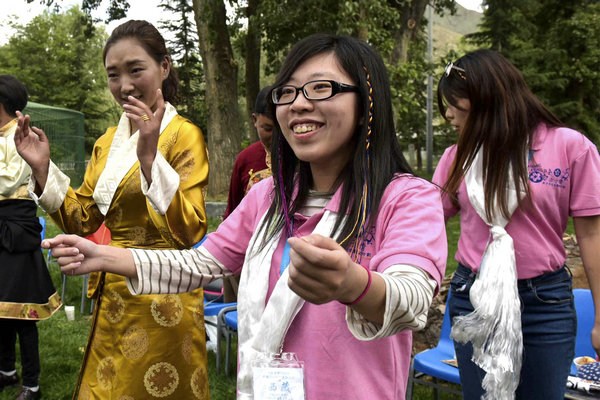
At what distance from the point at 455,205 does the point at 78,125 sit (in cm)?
1922

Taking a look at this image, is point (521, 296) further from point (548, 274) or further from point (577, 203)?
point (577, 203)

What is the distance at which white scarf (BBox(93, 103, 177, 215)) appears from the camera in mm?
2299

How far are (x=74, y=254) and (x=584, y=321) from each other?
298 cm

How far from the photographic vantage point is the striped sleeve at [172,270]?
1.70 metres

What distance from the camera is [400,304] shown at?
1.18 metres

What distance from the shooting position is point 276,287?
4.73 ft

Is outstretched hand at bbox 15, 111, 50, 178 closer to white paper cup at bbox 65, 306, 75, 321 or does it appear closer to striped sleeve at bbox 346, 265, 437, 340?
striped sleeve at bbox 346, 265, 437, 340

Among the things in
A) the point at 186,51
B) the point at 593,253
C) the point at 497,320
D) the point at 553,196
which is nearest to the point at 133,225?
the point at 497,320

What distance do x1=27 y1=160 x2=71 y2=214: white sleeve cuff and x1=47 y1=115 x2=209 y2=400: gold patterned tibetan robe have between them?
1.9 inches

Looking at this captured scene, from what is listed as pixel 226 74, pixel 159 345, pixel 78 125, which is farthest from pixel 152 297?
pixel 78 125

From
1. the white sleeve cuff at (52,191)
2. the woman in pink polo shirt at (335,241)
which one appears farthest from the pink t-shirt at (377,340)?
the white sleeve cuff at (52,191)

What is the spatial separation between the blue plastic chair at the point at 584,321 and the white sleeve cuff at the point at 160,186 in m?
2.62

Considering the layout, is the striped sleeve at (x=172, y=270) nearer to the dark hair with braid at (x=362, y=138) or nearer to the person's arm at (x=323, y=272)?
the dark hair with braid at (x=362, y=138)

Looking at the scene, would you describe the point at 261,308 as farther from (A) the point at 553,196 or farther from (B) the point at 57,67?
(B) the point at 57,67
